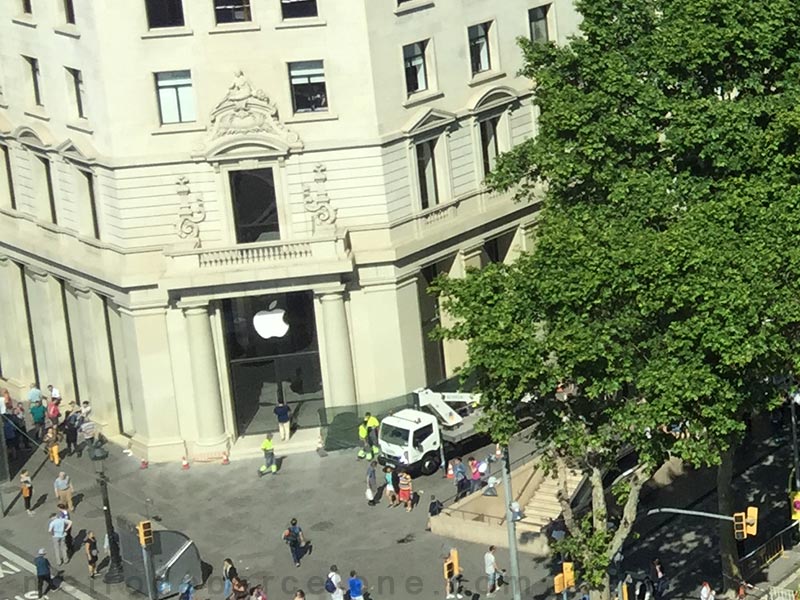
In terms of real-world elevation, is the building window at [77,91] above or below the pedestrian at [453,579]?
above

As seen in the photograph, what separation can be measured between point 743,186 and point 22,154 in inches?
1374

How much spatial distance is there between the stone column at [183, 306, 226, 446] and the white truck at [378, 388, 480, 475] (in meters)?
6.94

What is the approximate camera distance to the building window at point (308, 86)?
85.2 metres

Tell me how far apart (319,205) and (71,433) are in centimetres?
1432

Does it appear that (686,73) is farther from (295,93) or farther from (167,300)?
(167,300)

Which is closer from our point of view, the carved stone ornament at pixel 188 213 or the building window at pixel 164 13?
the building window at pixel 164 13

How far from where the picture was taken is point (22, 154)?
92.6 meters

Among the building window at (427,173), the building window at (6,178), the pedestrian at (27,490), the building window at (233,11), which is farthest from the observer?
the building window at (6,178)

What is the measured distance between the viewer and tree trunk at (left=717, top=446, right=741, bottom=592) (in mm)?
72875

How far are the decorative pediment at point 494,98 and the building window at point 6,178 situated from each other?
67.0ft

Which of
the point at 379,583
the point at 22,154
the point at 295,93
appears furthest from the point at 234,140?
the point at 379,583

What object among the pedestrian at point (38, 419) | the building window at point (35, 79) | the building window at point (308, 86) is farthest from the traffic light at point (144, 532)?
the building window at point (35, 79)

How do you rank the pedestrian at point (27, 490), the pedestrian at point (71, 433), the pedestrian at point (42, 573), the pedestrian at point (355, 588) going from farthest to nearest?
the pedestrian at point (71, 433), the pedestrian at point (27, 490), the pedestrian at point (42, 573), the pedestrian at point (355, 588)

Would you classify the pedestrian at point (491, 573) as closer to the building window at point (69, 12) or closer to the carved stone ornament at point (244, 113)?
the carved stone ornament at point (244, 113)
